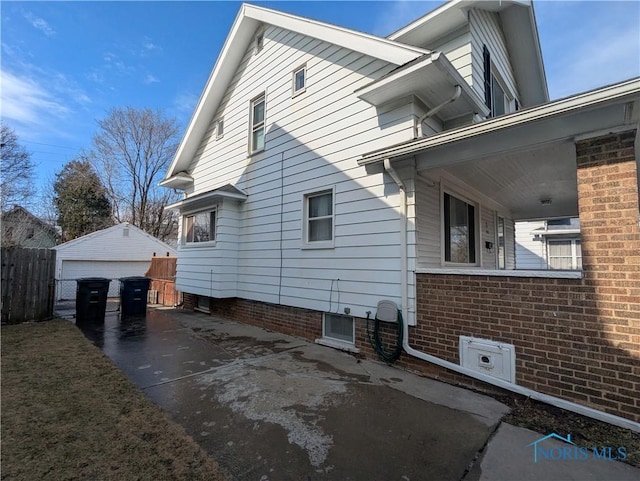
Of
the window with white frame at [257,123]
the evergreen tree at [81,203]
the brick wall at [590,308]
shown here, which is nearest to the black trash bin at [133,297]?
the window with white frame at [257,123]

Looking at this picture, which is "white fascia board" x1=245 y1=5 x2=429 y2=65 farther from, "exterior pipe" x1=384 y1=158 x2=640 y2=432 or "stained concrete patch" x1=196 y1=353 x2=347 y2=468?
"stained concrete patch" x1=196 y1=353 x2=347 y2=468

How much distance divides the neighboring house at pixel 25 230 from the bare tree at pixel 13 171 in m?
0.65

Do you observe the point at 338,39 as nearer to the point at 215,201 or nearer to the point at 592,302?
the point at 215,201

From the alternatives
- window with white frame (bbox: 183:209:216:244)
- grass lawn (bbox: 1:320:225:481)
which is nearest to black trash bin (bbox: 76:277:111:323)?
window with white frame (bbox: 183:209:216:244)

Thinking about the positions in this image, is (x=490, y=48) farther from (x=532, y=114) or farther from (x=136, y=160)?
(x=136, y=160)

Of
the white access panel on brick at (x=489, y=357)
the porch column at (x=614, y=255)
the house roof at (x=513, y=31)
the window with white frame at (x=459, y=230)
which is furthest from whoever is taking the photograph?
the window with white frame at (x=459, y=230)

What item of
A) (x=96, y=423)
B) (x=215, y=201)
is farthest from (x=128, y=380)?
(x=215, y=201)

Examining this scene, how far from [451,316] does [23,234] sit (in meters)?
24.8

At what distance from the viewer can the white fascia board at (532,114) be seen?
297 centimetres

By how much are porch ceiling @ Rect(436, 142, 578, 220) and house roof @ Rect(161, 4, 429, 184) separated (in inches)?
82.6

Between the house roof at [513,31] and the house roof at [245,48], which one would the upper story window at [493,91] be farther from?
the house roof at [245,48]

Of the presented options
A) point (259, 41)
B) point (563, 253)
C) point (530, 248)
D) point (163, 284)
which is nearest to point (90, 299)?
point (163, 284)

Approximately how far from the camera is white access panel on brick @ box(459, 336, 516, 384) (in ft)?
12.8

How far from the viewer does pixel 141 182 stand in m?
27.1
